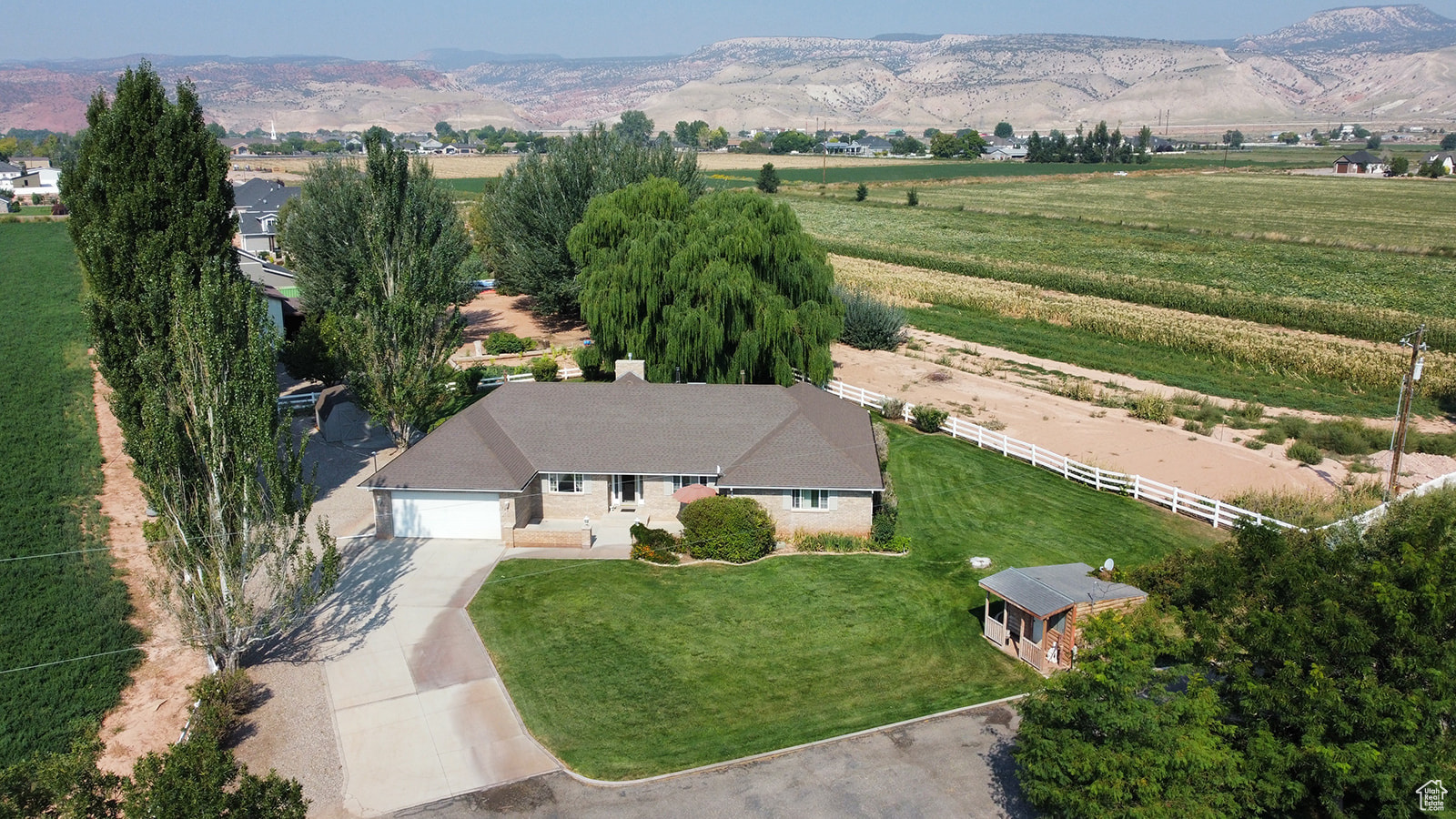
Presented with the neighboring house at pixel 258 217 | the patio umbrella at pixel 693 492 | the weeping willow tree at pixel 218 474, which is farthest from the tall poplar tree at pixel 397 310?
the neighboring house at pixel 258 217

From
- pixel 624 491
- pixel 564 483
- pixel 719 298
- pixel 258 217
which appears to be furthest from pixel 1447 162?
pixel 564 483

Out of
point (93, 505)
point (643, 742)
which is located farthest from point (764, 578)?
point (93, 505)

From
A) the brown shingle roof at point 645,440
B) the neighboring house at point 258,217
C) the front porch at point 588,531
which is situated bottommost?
the front porch at point 588,531

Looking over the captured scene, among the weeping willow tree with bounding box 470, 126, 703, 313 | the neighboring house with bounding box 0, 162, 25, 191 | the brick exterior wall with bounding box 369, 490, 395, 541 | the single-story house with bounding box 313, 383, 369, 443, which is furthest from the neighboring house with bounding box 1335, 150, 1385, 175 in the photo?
the neighboring house with bounding box 0, 162, 25, 191

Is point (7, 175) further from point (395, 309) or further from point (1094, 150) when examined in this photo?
point (1094, 150)

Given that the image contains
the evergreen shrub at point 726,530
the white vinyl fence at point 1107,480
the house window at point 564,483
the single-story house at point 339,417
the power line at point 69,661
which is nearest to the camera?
the power line at point 69,661

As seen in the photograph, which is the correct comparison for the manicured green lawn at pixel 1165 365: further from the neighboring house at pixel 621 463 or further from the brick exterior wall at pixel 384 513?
the brick exterior wall at pixel 384 513
